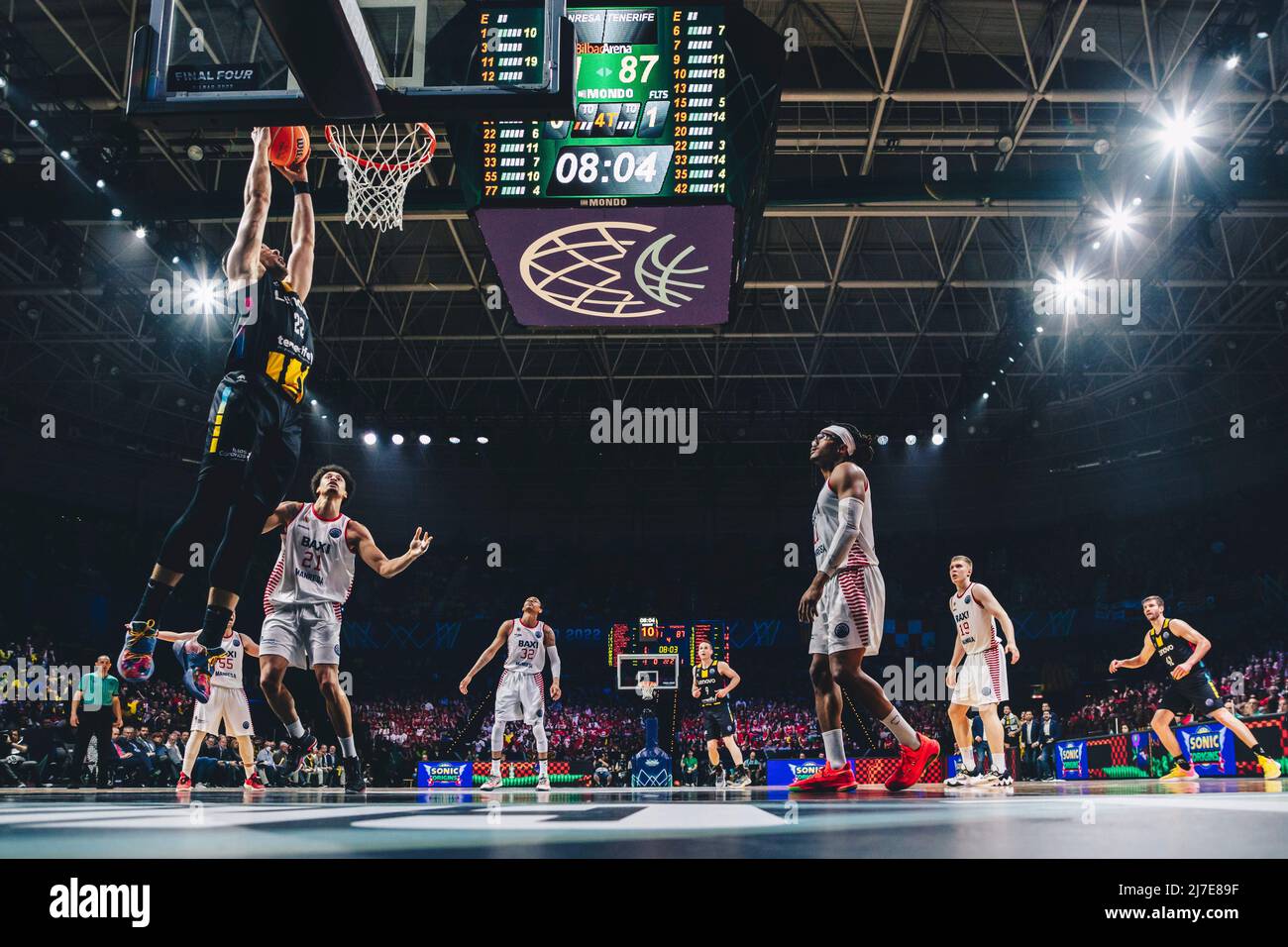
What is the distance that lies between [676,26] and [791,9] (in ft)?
17.7

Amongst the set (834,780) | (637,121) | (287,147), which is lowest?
(834,780)

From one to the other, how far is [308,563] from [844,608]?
11.2 feet

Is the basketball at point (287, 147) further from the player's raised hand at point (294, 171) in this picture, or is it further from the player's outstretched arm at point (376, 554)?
the player's outstretched arm at point (376, 554)

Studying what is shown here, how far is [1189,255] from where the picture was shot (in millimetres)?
17328

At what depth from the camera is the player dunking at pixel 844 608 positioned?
559 cm

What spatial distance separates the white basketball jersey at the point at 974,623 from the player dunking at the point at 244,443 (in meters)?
5.34

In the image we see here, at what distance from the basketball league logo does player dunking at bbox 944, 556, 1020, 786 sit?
3895 mm

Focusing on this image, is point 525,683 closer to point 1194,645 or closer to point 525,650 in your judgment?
point 525,650

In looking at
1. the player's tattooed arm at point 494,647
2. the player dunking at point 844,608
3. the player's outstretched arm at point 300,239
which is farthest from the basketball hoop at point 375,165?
the player's tattooed arm at point 494,647

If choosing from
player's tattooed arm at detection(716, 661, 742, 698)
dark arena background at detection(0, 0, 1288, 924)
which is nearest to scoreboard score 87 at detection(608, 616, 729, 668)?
dark arena background at detection(0, 0, 1288, 924)

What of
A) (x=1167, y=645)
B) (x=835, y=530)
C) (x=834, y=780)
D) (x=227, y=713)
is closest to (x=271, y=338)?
(x=835, y=530)

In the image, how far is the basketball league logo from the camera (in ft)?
29.3

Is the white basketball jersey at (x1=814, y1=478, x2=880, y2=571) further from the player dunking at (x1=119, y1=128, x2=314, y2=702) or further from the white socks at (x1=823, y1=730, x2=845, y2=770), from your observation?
the player dunking at (x1=119, y1=128, x2=314, y2=702)

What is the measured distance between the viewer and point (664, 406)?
23938 millimetres
